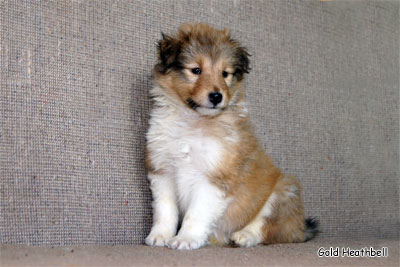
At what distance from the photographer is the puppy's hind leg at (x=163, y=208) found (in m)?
3.16

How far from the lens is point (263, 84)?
4.18m

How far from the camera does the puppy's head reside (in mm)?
3168

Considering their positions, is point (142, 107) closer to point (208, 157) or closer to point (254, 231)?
point (208, 157)

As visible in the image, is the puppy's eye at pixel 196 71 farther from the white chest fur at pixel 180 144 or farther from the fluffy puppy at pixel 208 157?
the white chest fur at pixel 180 144

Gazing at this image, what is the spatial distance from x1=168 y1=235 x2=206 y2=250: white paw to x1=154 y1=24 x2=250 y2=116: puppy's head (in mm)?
763

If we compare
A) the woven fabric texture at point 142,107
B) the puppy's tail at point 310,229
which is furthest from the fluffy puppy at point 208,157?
the woven fabric texture at point 142,107

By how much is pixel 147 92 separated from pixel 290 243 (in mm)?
1387

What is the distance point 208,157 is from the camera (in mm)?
3152

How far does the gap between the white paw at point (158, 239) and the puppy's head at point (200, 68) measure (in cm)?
77

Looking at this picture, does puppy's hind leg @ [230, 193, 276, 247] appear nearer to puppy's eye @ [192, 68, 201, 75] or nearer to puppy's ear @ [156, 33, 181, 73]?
puppy's eye @ [192, 68, 201, 75]

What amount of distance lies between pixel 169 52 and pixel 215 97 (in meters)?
0.43

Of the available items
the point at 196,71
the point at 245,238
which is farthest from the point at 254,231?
the point at 196,71

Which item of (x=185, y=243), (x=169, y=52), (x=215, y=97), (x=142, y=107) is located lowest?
(x=185, y=243)

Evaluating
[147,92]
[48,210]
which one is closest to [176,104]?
[147,92]
